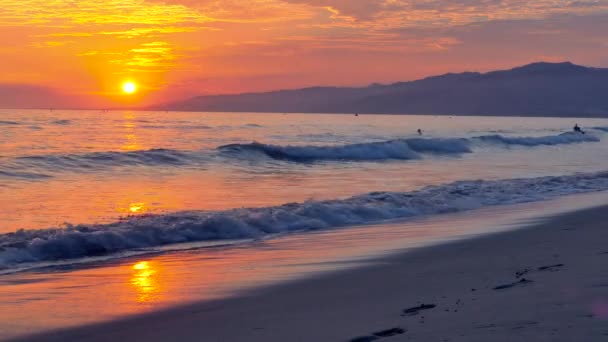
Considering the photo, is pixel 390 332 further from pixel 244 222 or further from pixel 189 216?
pixel 189 216

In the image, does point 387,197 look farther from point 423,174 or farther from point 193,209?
point 423,174

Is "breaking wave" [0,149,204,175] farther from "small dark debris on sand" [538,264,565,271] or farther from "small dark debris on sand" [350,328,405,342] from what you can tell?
"small dark debris on sand" [350,328,405,342]

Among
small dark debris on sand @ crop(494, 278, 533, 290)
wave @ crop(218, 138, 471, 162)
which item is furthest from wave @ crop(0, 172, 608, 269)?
wave @ crop(218, 138, 471, 162)

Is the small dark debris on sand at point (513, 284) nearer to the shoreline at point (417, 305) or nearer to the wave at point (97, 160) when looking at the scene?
the shoreline at point (417, 305)

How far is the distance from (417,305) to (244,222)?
7406 mm

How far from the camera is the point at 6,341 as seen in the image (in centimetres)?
622

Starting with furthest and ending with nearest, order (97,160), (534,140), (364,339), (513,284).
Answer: (534,140) < (97,160) < (513,284) < (364,339)

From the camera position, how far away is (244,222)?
13.9 m

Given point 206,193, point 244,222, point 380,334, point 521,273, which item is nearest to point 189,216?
point 244,222

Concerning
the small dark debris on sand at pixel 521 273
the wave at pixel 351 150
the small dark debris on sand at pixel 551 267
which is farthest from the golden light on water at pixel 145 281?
the wave at pixel 351 150

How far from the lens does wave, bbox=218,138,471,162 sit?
37.6m

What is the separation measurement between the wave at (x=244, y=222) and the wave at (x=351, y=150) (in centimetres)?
1694

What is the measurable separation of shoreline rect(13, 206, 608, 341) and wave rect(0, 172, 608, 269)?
420 cm

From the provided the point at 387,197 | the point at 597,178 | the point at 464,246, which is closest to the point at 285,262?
the point at 464,246
